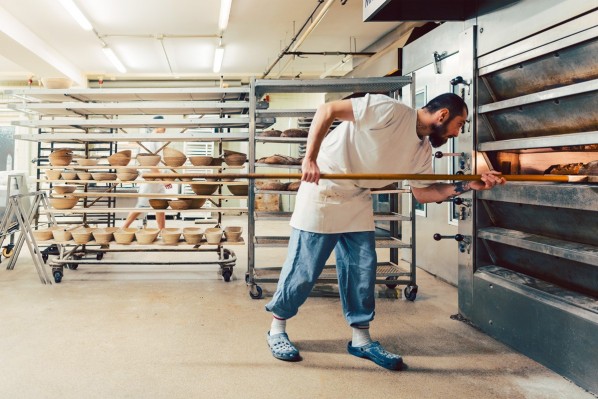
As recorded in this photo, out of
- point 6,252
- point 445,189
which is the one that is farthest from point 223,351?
point 6,252

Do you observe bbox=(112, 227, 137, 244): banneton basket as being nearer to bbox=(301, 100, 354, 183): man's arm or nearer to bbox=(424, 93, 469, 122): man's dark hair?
bbox=(301, 100, 354, 183): man's arm

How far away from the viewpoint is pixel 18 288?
3641 mm

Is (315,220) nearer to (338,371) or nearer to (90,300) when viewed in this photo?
(338,371)

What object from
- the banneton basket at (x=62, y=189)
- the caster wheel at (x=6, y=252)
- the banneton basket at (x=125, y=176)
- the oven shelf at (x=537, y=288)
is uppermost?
the banneton basket at (x=125, y=176)

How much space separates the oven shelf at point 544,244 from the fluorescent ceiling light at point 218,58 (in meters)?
6.64

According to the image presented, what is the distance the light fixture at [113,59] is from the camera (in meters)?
7.85

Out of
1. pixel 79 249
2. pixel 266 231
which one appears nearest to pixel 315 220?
pixel 79 249

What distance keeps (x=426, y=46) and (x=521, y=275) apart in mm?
2644

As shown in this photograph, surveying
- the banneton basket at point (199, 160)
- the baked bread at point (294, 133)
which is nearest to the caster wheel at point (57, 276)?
the banneton basket at point (199, 160)

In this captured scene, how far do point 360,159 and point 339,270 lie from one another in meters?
0.62

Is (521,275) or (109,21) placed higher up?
(109,21)

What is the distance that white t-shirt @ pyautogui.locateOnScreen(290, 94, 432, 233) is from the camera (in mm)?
2021

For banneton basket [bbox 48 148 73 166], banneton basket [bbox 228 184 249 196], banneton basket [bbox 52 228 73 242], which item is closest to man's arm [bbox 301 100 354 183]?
banneton basket [bbox 228 184 249 196]

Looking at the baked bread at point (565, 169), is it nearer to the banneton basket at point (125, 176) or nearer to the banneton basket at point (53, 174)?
the banneton basket at point (125, 176)
